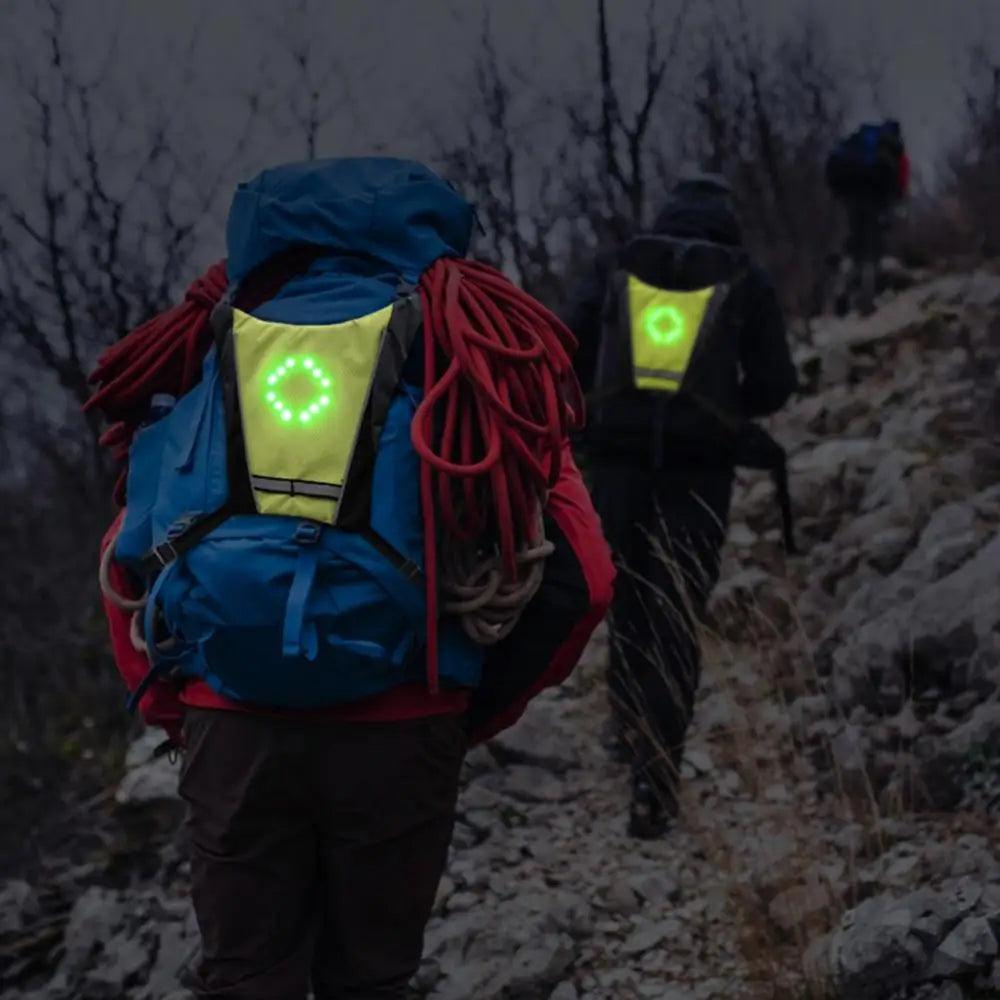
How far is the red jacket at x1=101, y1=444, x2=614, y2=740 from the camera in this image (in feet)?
6.50

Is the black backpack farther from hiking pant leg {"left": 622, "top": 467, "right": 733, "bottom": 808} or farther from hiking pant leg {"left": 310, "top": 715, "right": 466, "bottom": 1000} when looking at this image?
hiking pant leg {"left": 310, "top": 715, "right": 466, "bottom": 1000}

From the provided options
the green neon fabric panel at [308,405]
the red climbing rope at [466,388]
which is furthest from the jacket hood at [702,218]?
the green neon fabric panel at [308,405]

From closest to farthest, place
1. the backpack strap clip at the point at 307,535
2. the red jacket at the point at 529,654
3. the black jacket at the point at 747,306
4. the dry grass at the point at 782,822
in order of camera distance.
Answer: the backpack strap clip at the point at 307,535 < the red jacket at the point at 529,654 < the dry grass at the point at 782,822 < the black jacket at the point at 747,306

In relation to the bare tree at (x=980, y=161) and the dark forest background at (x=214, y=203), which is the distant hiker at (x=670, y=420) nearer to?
the dark forest background at (x=214, y=203)

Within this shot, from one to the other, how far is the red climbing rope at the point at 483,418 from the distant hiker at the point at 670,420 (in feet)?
5.77

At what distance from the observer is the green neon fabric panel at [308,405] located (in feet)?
5.91

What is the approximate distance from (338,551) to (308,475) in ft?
0.40

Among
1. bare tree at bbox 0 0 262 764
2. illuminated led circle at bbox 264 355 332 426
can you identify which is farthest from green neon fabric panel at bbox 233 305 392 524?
bare tree at bbox 0 0 262 764

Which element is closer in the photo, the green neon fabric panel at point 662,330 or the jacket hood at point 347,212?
the jacket hood at point 347,212

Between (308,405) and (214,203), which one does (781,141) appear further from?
(308,405)

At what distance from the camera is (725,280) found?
146 inches

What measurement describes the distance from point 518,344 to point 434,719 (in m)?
0.61

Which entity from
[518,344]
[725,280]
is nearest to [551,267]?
[725,280]

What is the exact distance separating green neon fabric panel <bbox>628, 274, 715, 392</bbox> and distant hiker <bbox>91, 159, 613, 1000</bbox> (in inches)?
66.0
